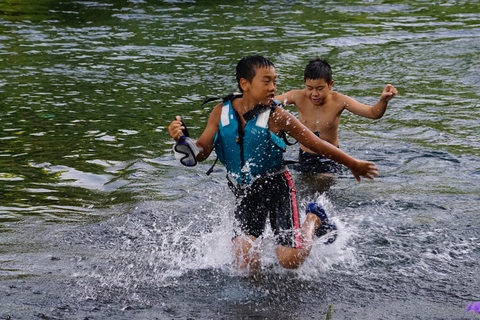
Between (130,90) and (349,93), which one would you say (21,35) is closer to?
(130,90)

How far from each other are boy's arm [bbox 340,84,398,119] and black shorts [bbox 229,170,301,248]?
5.94ft

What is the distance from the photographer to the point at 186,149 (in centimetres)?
442

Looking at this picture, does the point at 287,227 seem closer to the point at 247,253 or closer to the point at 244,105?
the point at 247,253

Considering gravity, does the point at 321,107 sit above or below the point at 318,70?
below

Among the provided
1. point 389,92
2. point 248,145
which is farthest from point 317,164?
point 248,145

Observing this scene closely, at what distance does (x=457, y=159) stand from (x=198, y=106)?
4404mm

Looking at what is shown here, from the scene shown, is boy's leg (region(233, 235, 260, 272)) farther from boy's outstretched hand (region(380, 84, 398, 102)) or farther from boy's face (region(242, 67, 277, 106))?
boy's outstretched hand (region(380, 84, 398, 102))

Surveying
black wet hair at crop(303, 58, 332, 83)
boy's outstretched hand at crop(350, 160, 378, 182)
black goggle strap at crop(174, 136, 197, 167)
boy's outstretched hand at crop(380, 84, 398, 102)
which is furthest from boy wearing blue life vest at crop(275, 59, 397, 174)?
black goggle strap at crop(174, 136, 197, 167)

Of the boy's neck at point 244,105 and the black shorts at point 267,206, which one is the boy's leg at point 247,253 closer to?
the black shorts at point 267,206

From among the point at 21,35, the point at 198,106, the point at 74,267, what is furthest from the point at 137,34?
the point at 74,267

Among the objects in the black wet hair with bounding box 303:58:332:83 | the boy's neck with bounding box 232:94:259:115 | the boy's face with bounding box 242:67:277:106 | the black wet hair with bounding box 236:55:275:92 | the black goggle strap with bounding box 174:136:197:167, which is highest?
the black wet hair with bounding box 236:55:275:92

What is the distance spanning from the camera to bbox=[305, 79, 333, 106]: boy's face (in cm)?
672

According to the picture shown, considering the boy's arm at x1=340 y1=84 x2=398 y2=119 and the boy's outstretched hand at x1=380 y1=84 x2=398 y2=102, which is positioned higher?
the boy's outstretched hand at x1=380 y1=84 x2=398 y2=102

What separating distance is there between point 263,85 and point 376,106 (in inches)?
88.3
